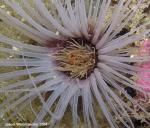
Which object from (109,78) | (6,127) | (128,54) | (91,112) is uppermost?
(128,54)

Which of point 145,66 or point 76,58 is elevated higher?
point 76,58

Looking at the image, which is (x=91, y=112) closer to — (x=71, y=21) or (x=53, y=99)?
(x=53, y=99)

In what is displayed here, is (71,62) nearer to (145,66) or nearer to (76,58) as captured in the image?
(76,58)

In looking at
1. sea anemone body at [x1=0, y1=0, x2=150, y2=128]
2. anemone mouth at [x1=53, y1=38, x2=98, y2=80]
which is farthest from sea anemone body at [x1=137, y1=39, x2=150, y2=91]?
anemone mouth at [x1=53, y1=38, x2=98, y2=80]

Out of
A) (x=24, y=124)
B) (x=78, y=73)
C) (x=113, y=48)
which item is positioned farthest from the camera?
(x=24, y=124)

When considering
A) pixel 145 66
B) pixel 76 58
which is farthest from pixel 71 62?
pixel 145 66

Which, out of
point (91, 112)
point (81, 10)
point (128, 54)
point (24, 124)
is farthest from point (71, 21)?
point (24, 124)
